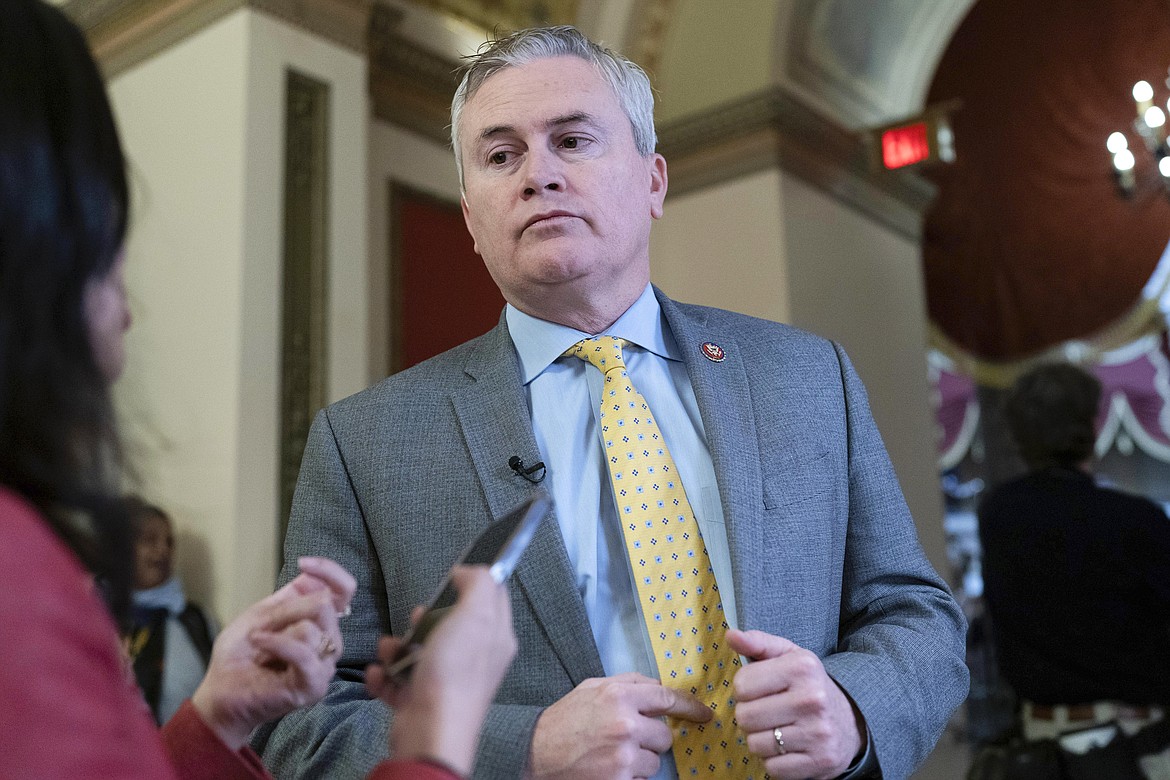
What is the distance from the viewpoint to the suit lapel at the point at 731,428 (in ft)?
4.66

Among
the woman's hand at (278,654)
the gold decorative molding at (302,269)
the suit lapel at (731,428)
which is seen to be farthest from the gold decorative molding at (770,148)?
the woman's hand at (278,654)

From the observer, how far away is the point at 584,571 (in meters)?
1.44

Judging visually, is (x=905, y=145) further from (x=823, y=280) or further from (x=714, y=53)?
(x=714, y=53)

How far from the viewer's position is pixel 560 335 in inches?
65.1

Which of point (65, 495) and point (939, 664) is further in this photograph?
point (939, 664)

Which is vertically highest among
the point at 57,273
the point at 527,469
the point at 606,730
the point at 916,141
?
the point at 916,141

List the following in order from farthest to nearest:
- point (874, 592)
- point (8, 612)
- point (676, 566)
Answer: point (874, 592)
point (676, 566)
point (8, 612)

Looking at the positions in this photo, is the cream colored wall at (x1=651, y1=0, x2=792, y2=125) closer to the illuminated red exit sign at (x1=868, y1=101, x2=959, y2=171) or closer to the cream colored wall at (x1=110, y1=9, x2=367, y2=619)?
the illuminated red exit sign at (x1=868, y1=101, x2=959, y2=171)

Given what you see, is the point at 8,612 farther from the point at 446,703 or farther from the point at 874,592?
the point at 874,592

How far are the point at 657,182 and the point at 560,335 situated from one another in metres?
0.39

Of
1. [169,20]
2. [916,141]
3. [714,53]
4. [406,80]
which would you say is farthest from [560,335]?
[714,53]

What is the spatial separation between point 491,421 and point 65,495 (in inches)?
30.2

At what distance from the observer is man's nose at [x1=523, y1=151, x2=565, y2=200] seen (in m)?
1.61

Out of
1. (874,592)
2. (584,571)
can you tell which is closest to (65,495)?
(584,571)
